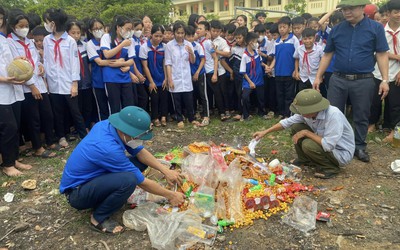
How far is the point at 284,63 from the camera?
6516 mm

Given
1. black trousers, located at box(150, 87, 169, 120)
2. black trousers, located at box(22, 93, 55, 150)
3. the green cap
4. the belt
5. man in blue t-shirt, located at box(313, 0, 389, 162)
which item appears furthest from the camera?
black trousers, located at box(150, 87, 169, 120)

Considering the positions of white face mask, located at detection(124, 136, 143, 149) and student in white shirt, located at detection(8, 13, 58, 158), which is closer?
white face mask, located at detection(124, 136, 143, 149)

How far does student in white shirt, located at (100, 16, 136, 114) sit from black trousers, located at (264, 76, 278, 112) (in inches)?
118

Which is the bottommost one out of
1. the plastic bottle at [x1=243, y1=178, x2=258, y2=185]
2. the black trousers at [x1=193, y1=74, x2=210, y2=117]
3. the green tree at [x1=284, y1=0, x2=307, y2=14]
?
the plastic bottle at [x1=243, y1=178, x2=258, y2=185]

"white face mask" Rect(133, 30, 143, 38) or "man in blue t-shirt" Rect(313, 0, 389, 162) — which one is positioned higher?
"white face mask" Rect(133, 30, 143, 38)

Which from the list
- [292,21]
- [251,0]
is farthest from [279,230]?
[251,0]

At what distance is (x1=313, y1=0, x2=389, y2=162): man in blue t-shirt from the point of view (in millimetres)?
4324

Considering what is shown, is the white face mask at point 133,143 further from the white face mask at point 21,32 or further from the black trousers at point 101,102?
the black trousers at point 101,102

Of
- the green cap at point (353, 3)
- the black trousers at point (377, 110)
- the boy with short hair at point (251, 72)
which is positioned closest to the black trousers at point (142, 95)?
the boy with short hair at point (251, 72)

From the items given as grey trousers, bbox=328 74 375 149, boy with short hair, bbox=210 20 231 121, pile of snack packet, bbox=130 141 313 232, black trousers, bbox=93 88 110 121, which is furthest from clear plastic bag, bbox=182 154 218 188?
boy with short hair, bbox=210 20 231 121

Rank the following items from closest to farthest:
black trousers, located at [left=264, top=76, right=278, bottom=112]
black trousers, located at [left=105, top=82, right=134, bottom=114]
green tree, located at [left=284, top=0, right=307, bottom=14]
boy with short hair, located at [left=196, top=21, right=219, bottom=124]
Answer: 1. black trousers, located at [left=105, top=82, right=134, bottom=114]
2. boy with short hair, located at [left=196, top=21, right=219, bottom=124]
3. black trousers, located at [left=264, top=76, right=278, bottom=112]
4. green tree, located at [left=284, top=0, right=307, bottom=14]

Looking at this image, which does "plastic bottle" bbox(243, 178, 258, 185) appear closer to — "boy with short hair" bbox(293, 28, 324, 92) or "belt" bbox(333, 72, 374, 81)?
"belt" bbox(333, 72, 374, 81)

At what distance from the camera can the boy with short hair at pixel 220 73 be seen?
6.93 m

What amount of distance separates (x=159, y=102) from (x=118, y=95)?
1177 mm
